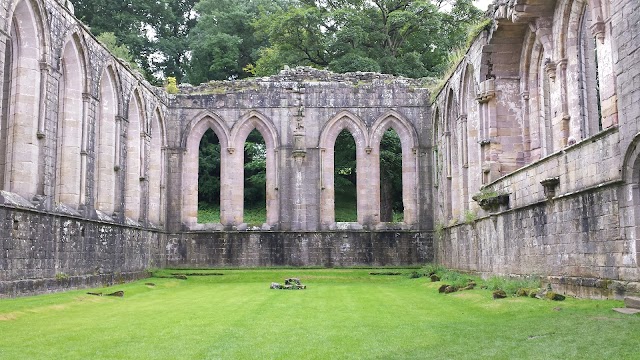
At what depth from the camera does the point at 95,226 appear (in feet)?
59.6

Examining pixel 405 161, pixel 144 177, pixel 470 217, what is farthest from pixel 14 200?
pixel 405 161

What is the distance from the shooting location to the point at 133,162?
22234 millimetres

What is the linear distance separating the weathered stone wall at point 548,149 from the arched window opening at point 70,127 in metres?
10.3

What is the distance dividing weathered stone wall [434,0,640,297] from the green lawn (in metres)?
1.34

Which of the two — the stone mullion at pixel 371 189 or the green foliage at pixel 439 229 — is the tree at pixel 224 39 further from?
the green foliage at pixel 439 229

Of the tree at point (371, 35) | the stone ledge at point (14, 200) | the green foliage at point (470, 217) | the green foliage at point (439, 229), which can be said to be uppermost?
the tree at point (371, 35)

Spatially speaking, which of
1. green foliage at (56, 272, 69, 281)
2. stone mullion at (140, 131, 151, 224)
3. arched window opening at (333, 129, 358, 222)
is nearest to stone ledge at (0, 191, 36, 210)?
green foliage at (56, 272, 69, 281)

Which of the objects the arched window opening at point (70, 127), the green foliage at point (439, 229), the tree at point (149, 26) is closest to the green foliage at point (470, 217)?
the green foliage at point (439, 229)

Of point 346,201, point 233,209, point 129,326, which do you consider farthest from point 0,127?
point 346,201

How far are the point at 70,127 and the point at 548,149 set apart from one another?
1203cm

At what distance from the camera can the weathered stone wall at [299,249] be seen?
2469cm

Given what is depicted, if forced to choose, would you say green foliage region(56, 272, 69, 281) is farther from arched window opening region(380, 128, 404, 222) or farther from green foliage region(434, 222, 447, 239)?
arched window opening region(380, 128, 404, 222)

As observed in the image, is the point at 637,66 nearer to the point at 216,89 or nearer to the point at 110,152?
the point at 110,152

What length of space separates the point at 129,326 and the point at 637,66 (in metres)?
8.47
